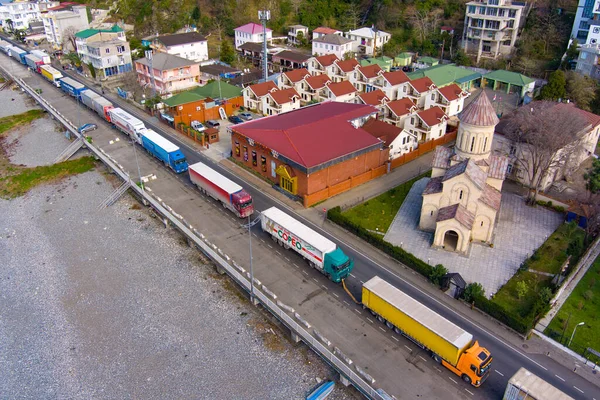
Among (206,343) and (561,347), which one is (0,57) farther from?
(561,347)

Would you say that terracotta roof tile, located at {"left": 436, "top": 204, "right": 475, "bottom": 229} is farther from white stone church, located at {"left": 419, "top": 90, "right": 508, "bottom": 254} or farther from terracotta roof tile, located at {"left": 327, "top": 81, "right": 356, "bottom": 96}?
terracotta roof tile, located at {"left": 327, "top": 81, "right": 356, "bottom": 96}

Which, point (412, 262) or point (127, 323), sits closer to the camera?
point (127, 323)

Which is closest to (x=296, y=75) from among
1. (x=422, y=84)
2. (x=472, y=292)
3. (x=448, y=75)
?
(x=422, y=84)

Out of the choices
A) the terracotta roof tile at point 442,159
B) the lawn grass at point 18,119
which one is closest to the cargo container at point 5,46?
the lawn grass at point 18,119

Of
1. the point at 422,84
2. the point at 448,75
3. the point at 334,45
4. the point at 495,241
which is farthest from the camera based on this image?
the point at 334,45

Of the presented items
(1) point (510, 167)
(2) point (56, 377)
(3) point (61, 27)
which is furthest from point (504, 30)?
(3) point (61, 27)

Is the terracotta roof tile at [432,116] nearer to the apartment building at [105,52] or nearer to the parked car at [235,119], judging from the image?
the parked car at [235,119]

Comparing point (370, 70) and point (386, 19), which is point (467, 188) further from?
point (386, 19)
